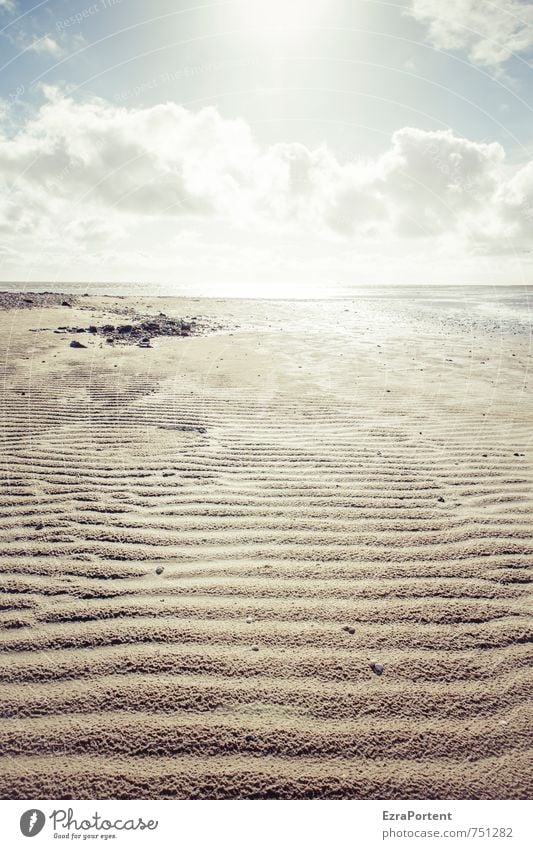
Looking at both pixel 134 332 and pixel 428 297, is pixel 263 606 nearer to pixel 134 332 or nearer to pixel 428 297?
pixel 134 332

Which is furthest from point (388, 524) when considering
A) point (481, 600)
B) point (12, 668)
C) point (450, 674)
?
point (12, 668)

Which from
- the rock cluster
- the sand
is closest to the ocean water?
the rock cluster

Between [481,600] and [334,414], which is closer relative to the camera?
[481,600]

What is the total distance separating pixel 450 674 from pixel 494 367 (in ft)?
40.9

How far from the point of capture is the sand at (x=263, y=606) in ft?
7.85

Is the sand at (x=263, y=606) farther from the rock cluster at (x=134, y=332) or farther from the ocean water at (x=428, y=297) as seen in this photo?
the ocean water at (x=428, y=297)

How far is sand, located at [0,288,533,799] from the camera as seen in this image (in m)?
2.39

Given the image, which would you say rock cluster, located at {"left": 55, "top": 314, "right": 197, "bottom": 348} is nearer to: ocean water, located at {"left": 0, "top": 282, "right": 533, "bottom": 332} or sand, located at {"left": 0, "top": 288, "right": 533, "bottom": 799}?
sand, located at {"left": 0, "top": 288, "right": 533, "bottom": 799}

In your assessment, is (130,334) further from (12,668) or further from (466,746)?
(466,746)

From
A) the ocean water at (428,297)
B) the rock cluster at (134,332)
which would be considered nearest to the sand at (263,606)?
the rock cluster at (134,332)

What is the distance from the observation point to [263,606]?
11.2 feet

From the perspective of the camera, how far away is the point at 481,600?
357 cm

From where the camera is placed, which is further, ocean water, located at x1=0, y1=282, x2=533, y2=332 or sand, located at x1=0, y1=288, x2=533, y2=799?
ocean water, located at x1=0, y1=282, x2=533, y2=332
